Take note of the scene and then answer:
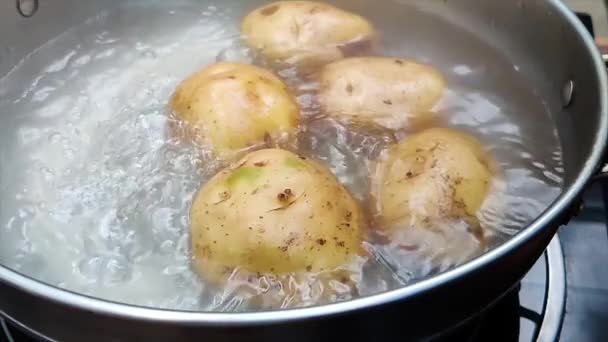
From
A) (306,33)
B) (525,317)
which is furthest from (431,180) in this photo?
(306,33)

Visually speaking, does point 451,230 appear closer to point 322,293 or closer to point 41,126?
point 322,293

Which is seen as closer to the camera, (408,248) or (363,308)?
(363,308)

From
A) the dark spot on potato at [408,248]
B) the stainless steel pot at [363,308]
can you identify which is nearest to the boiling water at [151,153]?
the dark spot on potato at [408,248]

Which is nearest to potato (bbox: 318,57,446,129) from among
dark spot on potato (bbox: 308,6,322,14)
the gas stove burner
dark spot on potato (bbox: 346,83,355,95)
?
dark spot on potato (bbox: 346,83,355,95)

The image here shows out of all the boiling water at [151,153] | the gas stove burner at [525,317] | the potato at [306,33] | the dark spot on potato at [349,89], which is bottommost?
the gas stove burner at [525,317]

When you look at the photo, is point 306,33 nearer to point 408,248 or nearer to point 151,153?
point 151,153

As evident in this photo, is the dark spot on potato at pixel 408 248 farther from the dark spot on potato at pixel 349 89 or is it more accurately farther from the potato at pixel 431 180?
the dark spot on potato at pixel 349 89
